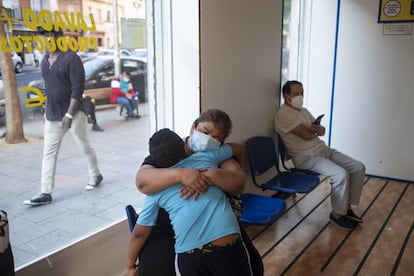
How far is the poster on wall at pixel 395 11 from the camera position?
4188 mm

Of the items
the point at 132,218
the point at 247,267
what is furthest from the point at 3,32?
the point at 247,267

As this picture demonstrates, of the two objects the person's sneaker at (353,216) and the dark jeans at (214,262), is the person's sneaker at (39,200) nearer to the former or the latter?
the dark jeans at (214,262)

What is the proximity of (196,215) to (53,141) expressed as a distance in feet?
4.49

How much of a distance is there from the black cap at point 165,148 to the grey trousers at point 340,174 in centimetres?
207

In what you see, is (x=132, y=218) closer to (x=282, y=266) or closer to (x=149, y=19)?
(x=282, y=266)

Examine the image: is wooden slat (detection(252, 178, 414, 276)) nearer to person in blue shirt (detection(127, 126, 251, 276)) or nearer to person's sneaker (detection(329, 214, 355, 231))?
person's sneaker (detection(329, 214, 355, 231))

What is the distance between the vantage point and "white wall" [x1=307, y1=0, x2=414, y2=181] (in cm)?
434

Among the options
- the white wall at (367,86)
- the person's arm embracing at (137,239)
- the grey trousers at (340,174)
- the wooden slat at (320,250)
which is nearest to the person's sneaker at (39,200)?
the person's arm embracing at (137,239)

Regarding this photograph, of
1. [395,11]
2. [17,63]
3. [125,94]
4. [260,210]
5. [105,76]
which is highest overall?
[395,11]

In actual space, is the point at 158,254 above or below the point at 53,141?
below

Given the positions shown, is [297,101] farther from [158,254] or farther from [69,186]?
[158,254]

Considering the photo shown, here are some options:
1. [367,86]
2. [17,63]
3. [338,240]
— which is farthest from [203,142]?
[367,86]

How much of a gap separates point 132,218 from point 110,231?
0.74 metres

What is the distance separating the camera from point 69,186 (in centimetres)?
280
